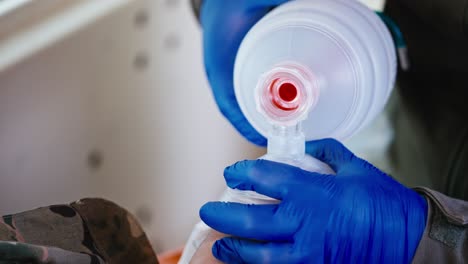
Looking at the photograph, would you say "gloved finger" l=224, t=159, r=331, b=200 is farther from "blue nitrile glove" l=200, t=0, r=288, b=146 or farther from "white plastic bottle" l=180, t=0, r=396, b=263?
Answer: "blue nitrile glove" l=200, t=0, r=288, b=146

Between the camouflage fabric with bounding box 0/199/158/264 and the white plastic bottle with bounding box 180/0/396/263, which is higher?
the white plastic bottle with bounding box 180/0/396/263

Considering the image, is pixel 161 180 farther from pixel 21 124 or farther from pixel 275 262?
pixel 275 262

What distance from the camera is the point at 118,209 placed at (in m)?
0.76

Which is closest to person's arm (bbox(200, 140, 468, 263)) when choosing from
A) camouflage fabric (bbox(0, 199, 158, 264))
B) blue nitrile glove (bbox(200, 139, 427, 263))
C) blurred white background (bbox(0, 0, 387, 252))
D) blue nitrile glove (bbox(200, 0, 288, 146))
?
blue nitrile glove (bbox(200, 139, 427, 263))

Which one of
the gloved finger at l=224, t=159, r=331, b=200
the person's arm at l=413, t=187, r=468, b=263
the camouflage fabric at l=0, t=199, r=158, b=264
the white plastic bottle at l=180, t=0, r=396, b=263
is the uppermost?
the white plastic bottle at l=180, t=0, r=396, b=263

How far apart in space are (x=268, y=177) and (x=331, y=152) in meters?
0.15

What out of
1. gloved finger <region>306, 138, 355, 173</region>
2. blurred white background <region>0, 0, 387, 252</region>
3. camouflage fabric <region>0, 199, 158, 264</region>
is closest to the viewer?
camouflage fabric <region>0, 199, 158, 264</region>

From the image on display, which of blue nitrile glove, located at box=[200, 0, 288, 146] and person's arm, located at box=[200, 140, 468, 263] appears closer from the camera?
person's arm, located at box=[200, 140, 468, 263]

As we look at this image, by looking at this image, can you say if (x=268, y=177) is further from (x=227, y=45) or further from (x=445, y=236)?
(x=227, y=45)

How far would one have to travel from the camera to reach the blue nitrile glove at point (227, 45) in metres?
1.00

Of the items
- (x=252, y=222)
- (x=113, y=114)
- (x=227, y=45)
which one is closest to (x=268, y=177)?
(x=252, y=222)

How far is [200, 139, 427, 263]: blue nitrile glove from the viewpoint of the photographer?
2.20 feet

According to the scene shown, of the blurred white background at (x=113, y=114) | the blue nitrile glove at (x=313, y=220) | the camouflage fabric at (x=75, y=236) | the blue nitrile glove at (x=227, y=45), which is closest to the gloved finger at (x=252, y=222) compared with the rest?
the blue nitrile glove at (x=313, y=220)

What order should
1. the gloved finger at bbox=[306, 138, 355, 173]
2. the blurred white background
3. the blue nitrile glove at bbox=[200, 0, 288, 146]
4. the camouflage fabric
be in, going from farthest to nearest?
the blurred white background, the blue nitrile glove at bbox=[200, 0, 288, 146], the gloved finger at bbox=[306, 138, 355, 173], the camouflage fabric
